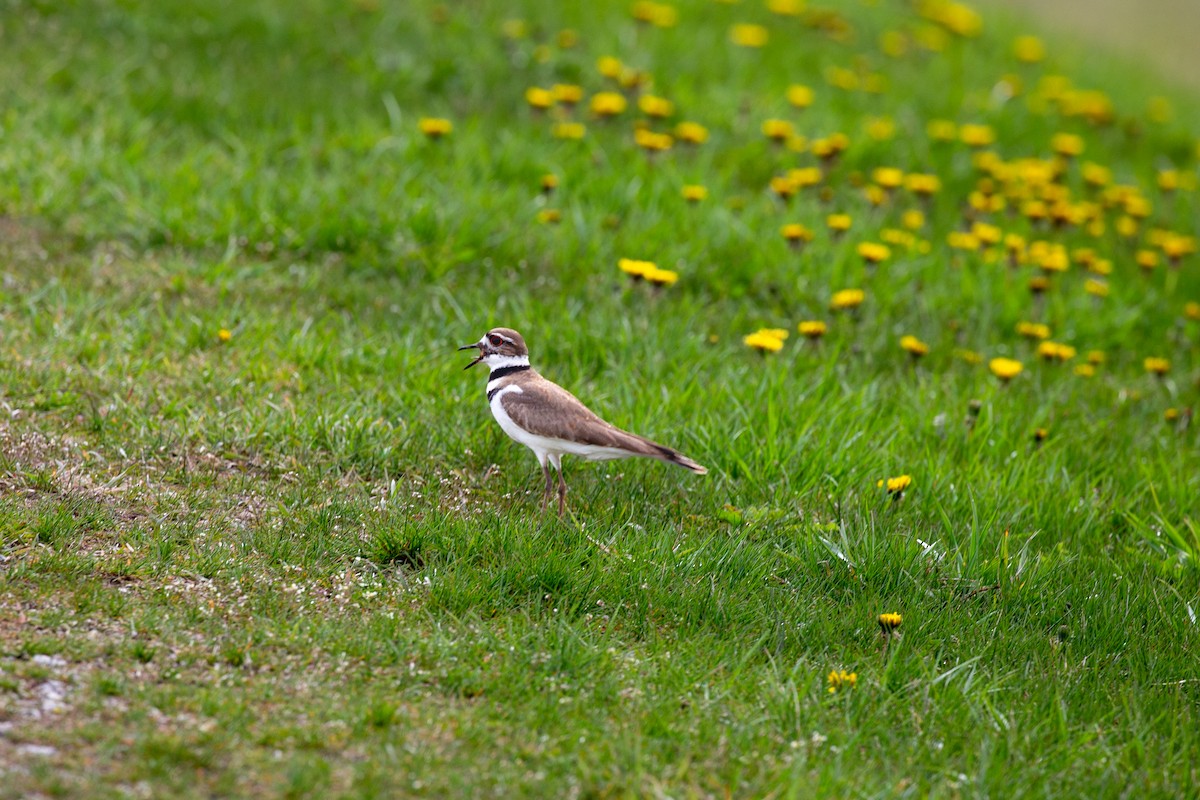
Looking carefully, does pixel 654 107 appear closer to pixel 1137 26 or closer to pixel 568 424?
pixel 568 424

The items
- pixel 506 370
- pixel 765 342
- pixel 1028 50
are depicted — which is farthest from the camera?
pixel 1028 50

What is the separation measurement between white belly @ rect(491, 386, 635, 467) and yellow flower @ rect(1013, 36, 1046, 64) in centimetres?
Result: 924

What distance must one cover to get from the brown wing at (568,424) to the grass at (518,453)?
1.15 ft

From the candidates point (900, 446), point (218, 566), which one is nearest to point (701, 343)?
point (900, 446)

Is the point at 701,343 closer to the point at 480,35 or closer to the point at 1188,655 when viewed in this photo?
the point at 1188,655

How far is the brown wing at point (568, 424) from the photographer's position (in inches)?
193

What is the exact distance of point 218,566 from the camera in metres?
4.53

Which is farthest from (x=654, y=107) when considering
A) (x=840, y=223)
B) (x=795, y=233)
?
(x=795, y=233)

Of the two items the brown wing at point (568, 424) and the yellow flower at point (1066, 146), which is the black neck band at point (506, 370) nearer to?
the brown wing at point (568, 424)

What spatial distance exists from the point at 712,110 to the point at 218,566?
6321mm

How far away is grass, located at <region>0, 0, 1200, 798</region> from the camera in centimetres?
392

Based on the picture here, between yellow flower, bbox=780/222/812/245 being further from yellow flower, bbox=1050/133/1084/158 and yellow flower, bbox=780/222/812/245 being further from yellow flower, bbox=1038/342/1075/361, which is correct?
yellow flower, bbox=1050/133/1084/158

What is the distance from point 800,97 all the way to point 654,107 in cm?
136

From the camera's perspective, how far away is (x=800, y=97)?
384 inches
